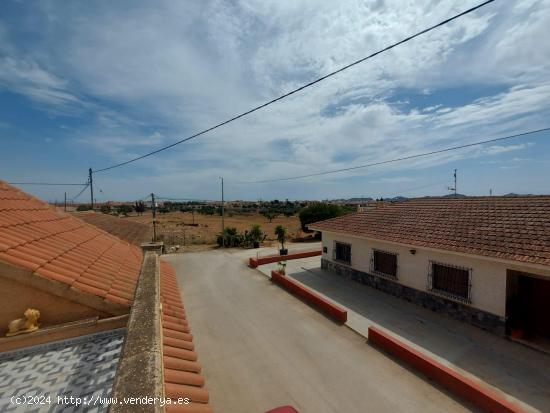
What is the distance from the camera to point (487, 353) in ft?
27.3

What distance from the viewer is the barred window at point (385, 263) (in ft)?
43.0

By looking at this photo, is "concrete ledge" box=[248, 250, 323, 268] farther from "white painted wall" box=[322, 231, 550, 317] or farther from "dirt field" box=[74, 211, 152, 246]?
"dirt field" box=[74, 211, 152, 246]

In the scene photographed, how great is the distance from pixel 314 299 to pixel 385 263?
155 inches

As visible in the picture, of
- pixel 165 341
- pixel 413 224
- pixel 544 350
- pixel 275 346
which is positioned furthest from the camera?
pixel 413 224

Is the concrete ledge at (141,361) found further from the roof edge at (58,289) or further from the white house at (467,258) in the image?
the white house at (467,258)

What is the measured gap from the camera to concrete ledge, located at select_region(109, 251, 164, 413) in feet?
6.38

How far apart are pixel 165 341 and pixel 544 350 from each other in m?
10.8

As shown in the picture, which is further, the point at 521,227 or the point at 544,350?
the point at 521,227

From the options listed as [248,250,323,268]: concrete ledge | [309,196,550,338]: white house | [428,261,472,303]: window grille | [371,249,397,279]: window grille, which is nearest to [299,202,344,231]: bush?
[248,250,323,268]: concrete ledge

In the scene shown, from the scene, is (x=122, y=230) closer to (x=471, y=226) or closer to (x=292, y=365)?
(x=292, y=365)

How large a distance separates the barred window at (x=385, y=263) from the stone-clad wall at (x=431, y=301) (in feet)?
1.17

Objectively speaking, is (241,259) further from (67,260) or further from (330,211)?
(67,260)

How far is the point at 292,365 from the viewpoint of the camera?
8195 millimetres

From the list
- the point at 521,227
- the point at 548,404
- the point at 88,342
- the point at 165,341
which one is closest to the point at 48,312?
the point at 88,342
